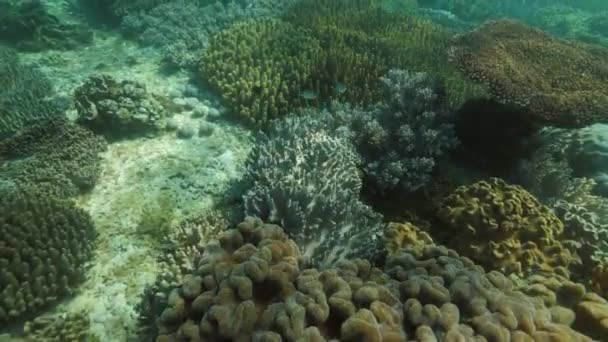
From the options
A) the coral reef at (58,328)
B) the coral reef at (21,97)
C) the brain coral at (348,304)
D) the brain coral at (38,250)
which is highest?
the brain coral at (348,304)

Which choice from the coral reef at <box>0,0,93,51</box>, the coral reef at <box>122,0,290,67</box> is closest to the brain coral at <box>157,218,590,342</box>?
the coral reef at <box>122,0,290,67</box>

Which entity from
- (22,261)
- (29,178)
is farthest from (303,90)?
(22,261)

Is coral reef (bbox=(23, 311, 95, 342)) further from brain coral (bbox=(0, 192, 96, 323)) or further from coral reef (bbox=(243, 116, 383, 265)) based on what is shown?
coral reef (bbox=(243, 116, 383, 265))

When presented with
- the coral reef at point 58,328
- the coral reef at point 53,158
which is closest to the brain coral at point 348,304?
the coral reef at point 58,328

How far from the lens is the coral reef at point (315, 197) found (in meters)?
4.38

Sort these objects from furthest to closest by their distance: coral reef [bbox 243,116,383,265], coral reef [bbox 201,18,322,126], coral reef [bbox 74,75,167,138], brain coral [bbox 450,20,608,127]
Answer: coral reef [bbox 201,18,322,126], coral reef [bbox 74,75,167,138], brain coral [bbox 450,20,608,127], coral reef [bbox 243,116,383,265]

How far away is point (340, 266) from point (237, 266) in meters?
0.87

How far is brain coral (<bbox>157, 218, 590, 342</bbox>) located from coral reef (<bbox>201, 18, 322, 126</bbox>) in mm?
4101

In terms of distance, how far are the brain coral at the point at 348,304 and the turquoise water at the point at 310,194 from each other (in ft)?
0.05

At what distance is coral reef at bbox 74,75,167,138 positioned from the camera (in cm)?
697

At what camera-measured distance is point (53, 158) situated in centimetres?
620

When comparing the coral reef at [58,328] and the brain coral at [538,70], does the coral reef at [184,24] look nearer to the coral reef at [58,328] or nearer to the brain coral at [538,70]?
the brain coral at [538,70]

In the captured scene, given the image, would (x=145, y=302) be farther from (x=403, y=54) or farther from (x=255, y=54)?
(x=403, y=54)

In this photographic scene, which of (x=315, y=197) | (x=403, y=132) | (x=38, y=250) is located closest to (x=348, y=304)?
(x=315, y=197)
